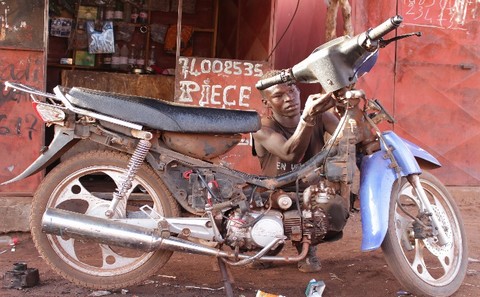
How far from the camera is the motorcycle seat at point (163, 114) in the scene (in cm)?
387

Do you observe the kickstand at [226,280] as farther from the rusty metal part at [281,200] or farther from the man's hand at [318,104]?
the man's hand at [318,104]

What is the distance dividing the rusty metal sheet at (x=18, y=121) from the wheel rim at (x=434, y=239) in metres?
3.45

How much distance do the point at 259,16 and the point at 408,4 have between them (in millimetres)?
1742

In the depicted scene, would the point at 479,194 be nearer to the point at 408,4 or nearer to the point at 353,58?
the point at 408,4

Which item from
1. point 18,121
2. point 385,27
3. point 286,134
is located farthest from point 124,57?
point 385,27

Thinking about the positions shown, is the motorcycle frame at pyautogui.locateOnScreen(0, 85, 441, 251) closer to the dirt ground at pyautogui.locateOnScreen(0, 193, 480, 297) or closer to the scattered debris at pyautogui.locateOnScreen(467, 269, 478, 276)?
the dirt ground at pyautogui.locateOnScreen(0, 193, 480, 297)

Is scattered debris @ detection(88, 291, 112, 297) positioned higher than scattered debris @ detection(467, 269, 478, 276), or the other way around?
scattered debris @ detection(467, 269, 478, 276)

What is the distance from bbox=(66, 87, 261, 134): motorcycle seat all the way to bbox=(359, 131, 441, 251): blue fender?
78 cm

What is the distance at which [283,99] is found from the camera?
4.54m

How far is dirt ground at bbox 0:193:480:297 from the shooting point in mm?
4305

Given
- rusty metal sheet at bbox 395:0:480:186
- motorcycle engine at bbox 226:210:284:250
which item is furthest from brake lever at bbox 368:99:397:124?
rusty metal sheet at bbox 395:0:480:186

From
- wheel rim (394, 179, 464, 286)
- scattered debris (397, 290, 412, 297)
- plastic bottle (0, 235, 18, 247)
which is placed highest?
wheel rim (394, 179, 464, 286)

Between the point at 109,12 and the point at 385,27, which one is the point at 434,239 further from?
the point at 109,12

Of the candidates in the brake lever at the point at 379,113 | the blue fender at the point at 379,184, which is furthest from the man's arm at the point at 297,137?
the blue fender at the point at 379,184
